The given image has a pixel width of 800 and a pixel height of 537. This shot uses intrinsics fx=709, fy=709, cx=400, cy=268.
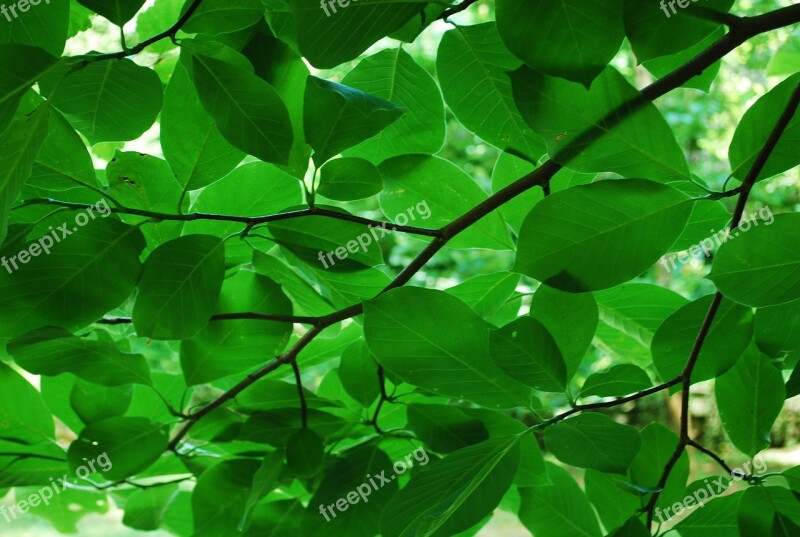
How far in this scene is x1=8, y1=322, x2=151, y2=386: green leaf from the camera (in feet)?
0.98

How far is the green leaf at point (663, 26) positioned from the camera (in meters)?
0.21

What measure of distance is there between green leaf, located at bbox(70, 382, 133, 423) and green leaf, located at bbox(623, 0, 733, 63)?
0.32 meters

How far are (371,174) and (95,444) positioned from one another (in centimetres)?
20

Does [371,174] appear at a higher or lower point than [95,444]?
higher

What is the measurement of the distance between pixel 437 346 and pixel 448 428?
2.8 inches

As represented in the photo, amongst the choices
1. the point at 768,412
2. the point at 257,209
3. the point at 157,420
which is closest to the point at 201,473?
the point at 157,420

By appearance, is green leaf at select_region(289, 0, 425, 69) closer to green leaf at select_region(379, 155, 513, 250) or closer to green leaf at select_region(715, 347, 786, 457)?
green leaf at select_region(379, 155, 513, 250)

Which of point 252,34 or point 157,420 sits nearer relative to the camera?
point 252,34

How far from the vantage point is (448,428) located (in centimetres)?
34

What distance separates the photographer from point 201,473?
15.6 inches

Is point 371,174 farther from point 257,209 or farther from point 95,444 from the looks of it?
point 95,444
